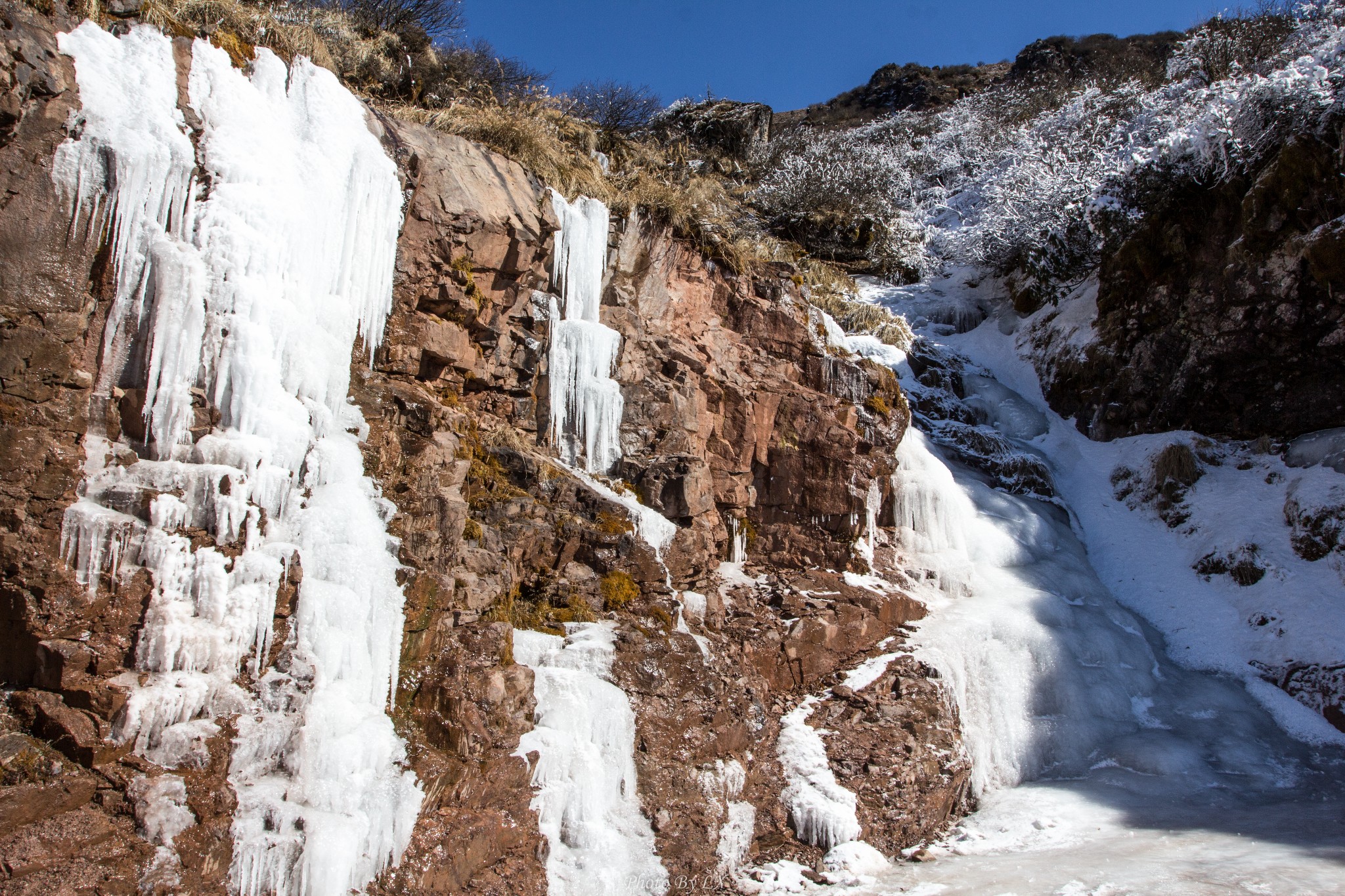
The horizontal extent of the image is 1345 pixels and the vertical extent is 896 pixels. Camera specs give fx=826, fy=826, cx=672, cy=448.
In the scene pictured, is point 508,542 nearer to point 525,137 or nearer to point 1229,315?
point 525,137

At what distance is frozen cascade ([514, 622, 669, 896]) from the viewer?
17.9 feet

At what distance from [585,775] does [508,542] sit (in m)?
1.91

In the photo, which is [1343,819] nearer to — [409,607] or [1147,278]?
[409,607]

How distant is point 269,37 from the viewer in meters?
6.67

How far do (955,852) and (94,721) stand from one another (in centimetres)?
623

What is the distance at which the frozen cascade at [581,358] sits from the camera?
803cm

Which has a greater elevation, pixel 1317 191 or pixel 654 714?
pixel 1317 191

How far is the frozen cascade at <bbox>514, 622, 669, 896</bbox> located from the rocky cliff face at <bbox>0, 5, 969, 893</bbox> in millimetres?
134

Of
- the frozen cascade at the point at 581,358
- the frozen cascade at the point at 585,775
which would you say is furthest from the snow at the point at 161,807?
the frozen cascade at the point at 581,358

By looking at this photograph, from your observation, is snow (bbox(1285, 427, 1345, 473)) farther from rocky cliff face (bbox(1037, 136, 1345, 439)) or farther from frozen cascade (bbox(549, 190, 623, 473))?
frozen cascade (bbox(549, 190, 623, 473))

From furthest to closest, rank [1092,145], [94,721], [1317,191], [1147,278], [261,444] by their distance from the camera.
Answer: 1. [1092,145]
2. [1147,278]
3. [1317,191]
4. [261,444]
5. [94,721]

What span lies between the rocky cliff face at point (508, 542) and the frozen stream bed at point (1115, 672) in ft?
2.02

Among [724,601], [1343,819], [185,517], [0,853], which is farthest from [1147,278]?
[0,853]

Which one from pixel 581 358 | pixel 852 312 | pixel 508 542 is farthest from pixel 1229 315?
pixel 508 542
